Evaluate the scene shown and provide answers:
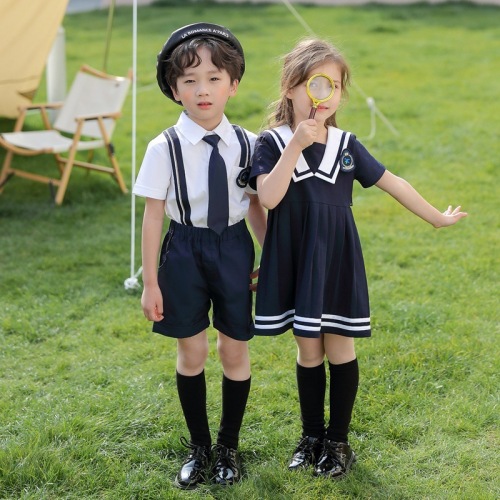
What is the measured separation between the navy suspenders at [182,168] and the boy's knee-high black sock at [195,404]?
531 millimetres

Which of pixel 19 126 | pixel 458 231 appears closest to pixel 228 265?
pixel 458 231

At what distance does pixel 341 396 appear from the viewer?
273 centimetres

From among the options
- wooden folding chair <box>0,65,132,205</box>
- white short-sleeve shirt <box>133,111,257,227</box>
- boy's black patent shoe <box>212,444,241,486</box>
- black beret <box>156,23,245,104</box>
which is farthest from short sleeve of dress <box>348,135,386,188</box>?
wooden folding chair <box>0,65,132,205</box>

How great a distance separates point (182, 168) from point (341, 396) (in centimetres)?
90

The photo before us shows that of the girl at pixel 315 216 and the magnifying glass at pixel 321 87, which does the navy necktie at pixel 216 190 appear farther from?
the magnifying glass at pixel 321 87

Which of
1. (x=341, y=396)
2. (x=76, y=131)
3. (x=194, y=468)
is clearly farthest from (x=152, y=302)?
(x=76, y=131)

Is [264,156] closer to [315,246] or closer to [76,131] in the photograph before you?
[315,246]

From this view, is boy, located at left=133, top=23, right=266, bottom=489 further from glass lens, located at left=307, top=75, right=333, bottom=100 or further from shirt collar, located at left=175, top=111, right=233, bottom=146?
glass lens, located at left=307, top=75, right=333, bottom=100

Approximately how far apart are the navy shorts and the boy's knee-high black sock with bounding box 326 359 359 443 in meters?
Result: 0.33

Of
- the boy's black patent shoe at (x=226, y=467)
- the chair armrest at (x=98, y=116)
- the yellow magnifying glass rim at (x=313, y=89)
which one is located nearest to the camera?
the yellow magnifying glass rim at (x=313, y=89)

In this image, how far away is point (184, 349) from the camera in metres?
2.69

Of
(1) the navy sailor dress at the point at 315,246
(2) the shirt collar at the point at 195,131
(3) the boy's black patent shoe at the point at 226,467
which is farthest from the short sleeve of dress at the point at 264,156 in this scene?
(3) the boy's black patent shoe at the point at 226,467

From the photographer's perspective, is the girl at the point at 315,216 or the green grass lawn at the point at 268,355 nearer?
the girl at the point at 315,216

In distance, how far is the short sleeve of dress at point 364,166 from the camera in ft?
8.43
